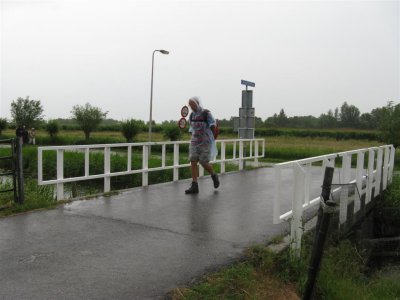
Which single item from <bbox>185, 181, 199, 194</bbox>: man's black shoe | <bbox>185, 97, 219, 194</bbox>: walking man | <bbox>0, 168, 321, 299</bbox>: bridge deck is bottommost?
<bbox>0, 168, 321, 299</bbox>: bridge deck

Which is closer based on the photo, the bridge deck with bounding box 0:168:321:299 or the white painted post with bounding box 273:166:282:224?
the bridge deck with bounding box 0:168:321:299

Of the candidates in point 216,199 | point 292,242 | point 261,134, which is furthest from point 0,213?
point 261,134

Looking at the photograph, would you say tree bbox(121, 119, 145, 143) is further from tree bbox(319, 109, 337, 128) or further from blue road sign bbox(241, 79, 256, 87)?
tree bbox(319, 109, 337, 128)

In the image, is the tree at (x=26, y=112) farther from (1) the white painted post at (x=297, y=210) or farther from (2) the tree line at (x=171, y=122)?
(1) the white painted post at (x=297, y=210)

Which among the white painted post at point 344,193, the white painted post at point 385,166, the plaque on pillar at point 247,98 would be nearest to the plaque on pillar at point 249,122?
the plaque on pillar at point 247,98

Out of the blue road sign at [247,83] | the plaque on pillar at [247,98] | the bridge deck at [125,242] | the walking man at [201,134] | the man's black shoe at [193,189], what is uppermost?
the blue road sign at [247,83]

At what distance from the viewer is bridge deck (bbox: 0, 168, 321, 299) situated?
4129mm

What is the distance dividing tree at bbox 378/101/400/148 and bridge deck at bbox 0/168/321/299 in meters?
17.2

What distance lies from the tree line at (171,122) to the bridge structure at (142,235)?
1045 cm

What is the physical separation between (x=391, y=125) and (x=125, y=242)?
21.2 metres

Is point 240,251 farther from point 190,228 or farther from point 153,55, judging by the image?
point 153,55

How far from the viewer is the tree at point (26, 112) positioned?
5466 cm

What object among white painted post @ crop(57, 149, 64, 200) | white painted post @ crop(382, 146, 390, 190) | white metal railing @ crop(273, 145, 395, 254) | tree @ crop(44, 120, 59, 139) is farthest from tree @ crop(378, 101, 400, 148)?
tree @ crop(44, 120, 59, 139)

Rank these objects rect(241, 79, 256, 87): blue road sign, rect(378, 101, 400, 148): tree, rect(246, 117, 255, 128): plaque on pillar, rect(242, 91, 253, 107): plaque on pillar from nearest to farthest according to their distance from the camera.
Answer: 1. rect(241, 79, 256, 87): blue road sign
2. rect(242, 91, 253, 107): plaque on pillar
3. rect(246, 117, 255, 128): plaque on pillar
4. rect(378, 101, 400, 148): tree
